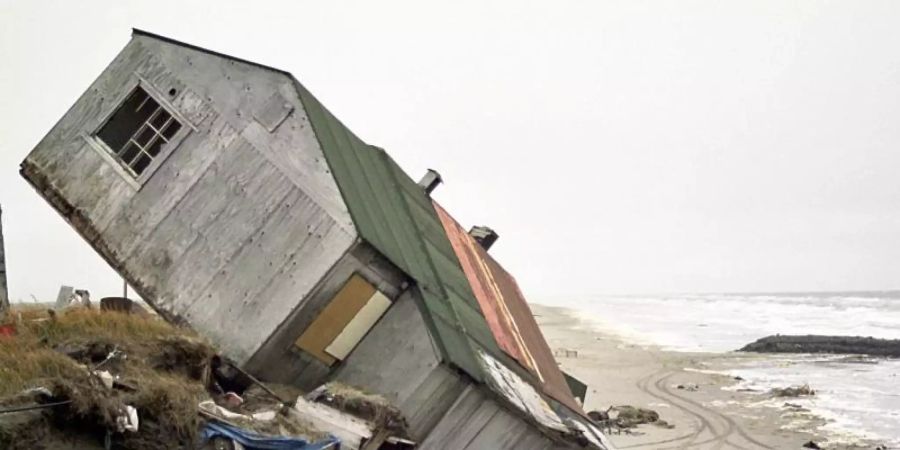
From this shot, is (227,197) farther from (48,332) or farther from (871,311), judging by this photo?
(871,311)

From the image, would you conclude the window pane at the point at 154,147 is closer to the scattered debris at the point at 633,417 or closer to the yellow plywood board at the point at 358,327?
the yellow plywood board at the point at 358,327

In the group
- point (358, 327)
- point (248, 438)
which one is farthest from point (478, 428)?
point (248, 438)

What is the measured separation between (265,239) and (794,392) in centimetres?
2490

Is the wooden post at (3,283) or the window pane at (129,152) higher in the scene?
the window pane at (129,152)

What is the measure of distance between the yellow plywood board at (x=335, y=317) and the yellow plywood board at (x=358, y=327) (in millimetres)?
41

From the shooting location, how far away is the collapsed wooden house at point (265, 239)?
7.63m

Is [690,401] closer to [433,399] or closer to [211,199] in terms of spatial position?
[433,399]

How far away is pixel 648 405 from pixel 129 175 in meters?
20.3

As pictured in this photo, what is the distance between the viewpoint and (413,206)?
38.5 feet

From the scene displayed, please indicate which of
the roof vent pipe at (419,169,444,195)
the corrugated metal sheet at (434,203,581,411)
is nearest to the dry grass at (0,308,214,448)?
the corrugated metal sheet at (434,203,581,411)

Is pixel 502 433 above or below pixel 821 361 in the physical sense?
below

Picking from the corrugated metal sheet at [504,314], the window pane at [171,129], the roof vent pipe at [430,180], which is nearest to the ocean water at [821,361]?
the corrugated metal sheet at [504,314]

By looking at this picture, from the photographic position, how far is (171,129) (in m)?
8.59

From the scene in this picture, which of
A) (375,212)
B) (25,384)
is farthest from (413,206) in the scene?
(25,384)
